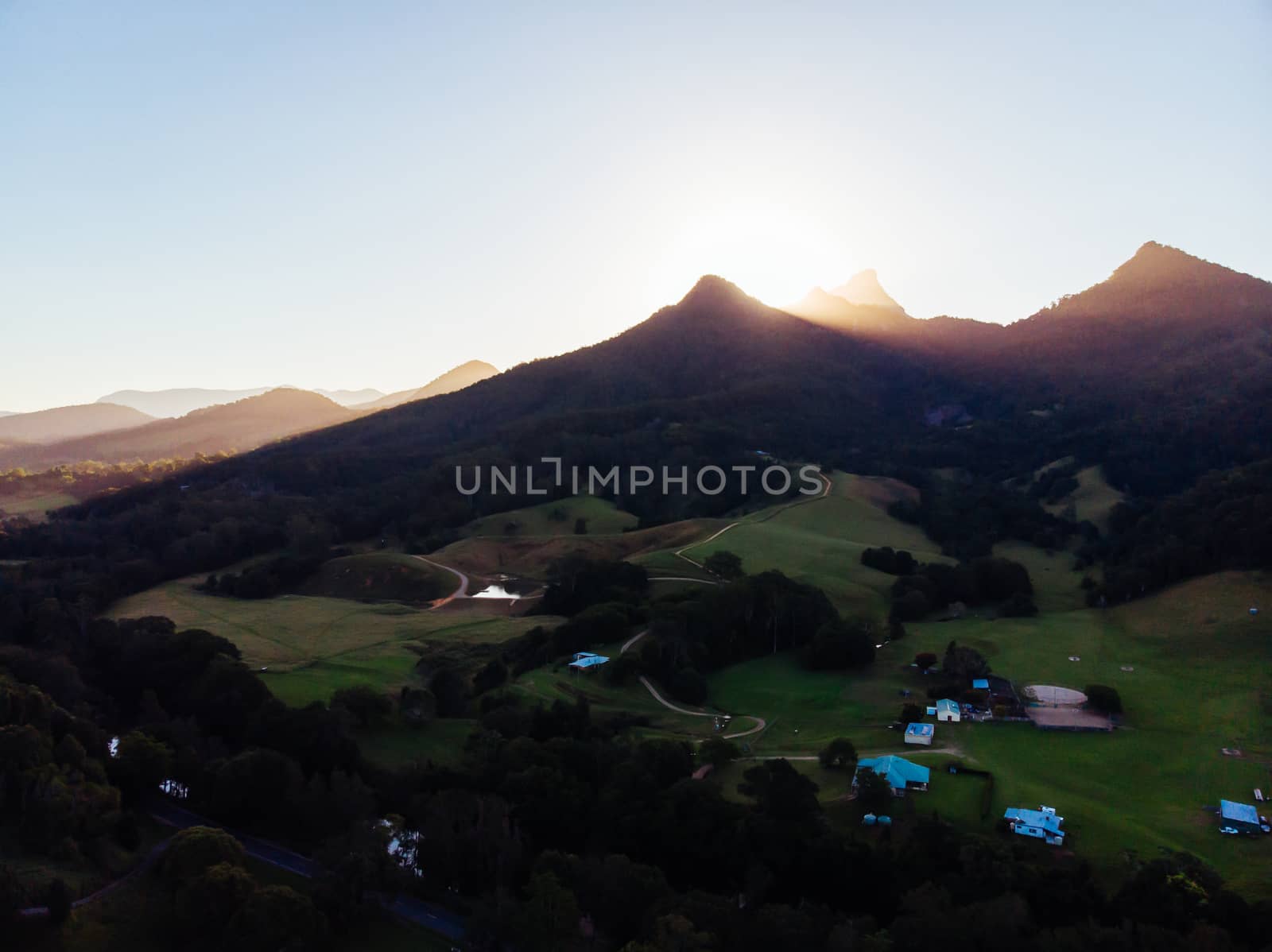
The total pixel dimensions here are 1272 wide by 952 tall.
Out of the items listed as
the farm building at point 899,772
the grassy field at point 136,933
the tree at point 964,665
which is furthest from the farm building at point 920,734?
the grassy field at point 136,933

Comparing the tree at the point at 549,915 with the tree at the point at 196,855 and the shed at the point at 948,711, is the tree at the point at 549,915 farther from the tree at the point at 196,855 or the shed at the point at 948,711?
the shed at the point at 948,711

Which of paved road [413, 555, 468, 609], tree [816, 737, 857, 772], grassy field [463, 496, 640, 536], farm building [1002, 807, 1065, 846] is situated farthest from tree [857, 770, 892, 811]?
grassy field [463, 496, 640, 536]

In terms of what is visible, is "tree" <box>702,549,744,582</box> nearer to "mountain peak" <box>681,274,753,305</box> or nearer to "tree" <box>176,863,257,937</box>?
"tree" <box>176,863,257,937</box>

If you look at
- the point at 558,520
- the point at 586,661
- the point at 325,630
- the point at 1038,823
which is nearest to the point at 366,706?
the point at 586,661

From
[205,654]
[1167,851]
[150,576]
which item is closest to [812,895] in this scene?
[1167,851]

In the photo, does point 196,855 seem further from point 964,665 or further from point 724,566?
point 724,566

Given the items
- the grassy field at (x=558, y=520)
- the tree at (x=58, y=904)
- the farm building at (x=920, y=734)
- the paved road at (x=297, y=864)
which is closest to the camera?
the tree at (x=58, y=904)
